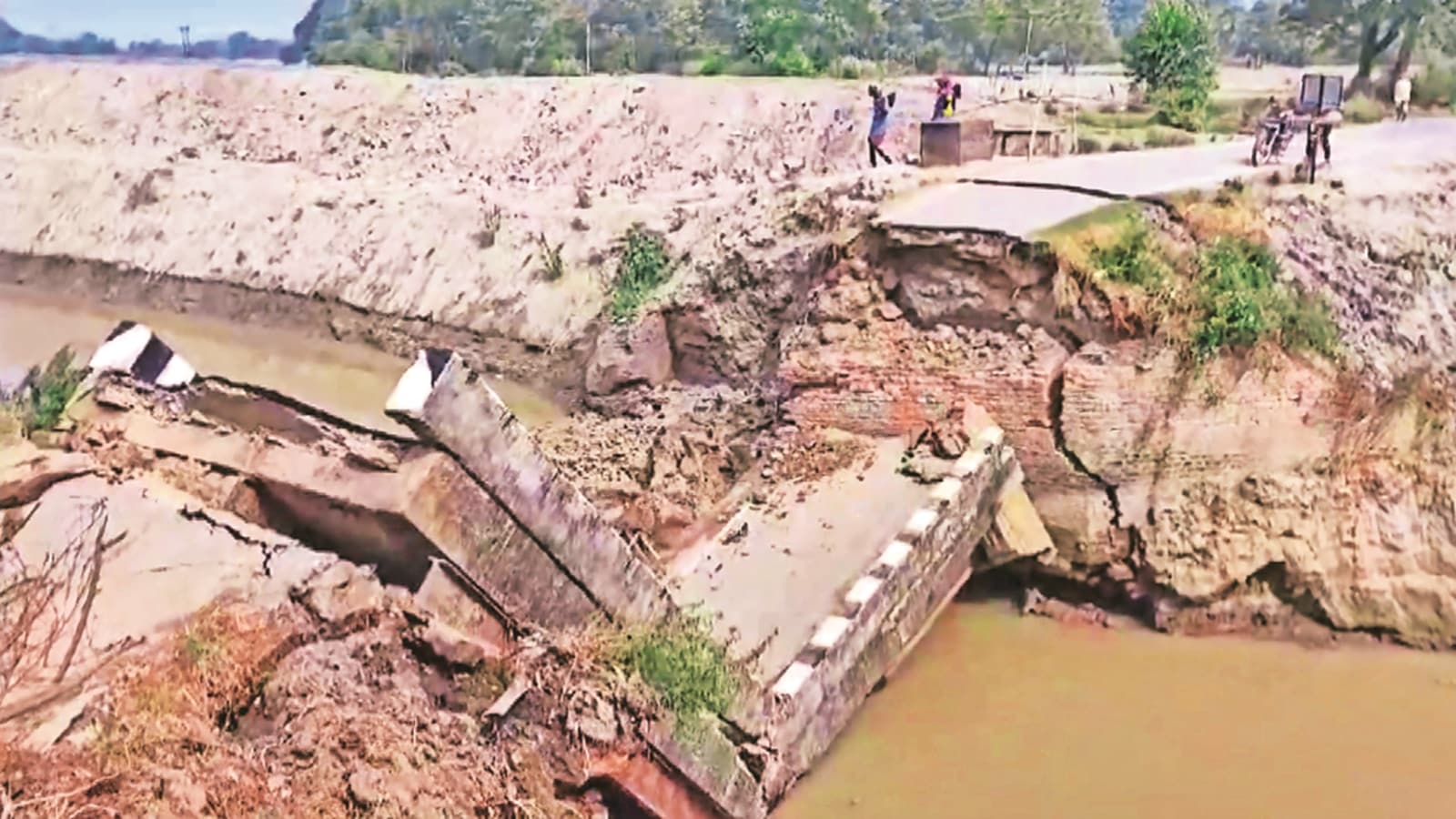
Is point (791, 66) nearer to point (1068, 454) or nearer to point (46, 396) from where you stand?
point (1068, 454)

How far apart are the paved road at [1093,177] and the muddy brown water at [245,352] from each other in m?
5.28

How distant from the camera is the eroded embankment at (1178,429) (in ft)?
33.2

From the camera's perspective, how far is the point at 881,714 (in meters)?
8.98

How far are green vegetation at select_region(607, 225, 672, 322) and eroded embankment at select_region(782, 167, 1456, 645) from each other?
4.99m

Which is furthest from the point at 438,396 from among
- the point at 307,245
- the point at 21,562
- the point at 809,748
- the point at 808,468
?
the point at 307,245

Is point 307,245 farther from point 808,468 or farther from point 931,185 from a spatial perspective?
point 808,468

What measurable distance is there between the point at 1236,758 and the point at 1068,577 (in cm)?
218

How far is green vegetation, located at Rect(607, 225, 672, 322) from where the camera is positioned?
15812 mm

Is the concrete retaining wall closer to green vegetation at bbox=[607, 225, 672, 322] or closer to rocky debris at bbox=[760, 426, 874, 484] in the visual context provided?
rocky debris at bbox=[760, 426, 874, 484]

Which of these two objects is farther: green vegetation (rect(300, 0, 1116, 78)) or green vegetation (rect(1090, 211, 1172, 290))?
green vegetation (rect(300, 0, 1116, 78))

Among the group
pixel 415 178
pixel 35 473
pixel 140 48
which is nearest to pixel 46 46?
pixel 140 48

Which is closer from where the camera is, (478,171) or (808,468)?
(808,468)

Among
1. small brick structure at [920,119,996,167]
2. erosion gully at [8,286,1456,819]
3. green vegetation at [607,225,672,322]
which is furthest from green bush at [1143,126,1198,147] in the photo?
erosion gully at [8,286,1456,819]

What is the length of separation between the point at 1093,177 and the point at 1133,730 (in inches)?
230
